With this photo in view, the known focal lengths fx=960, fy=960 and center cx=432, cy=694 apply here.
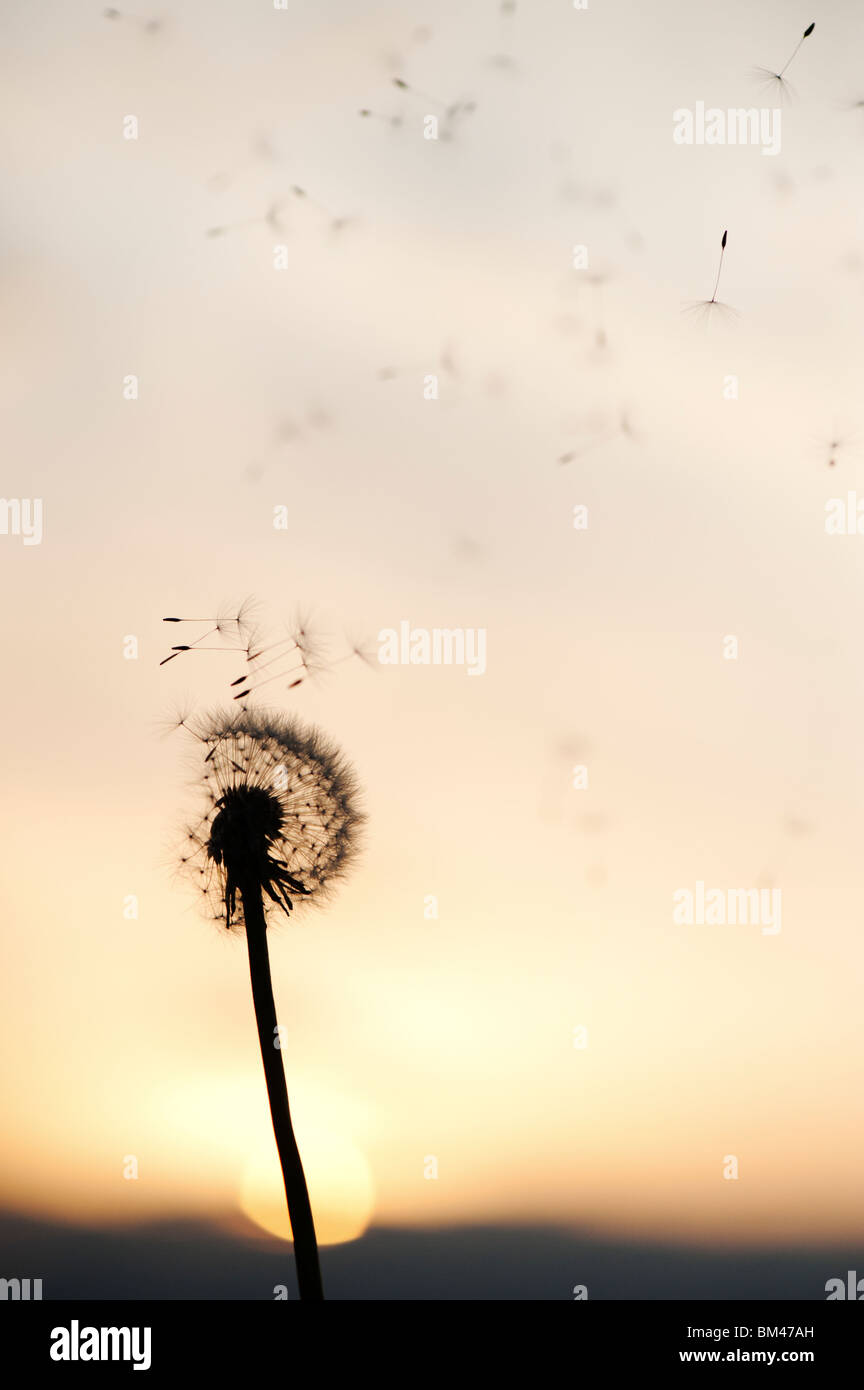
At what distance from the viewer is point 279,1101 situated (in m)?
13.6

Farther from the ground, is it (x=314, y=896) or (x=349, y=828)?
(x=349, y=828)

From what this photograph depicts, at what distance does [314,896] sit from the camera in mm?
14695

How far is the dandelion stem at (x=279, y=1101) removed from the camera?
13.3 metres

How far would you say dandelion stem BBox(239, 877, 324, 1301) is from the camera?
13273mm
